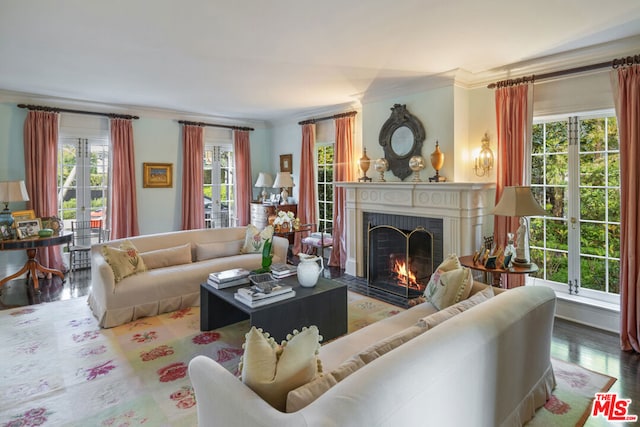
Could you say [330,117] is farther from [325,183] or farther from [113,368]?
[113,368]

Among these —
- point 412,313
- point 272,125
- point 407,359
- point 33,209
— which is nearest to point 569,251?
point 412,313

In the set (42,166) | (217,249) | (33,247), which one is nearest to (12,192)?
(42,166)

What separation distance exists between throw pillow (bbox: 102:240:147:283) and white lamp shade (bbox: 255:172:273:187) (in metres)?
3.41

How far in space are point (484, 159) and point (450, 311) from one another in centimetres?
274

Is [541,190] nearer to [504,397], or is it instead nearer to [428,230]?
[428,230]

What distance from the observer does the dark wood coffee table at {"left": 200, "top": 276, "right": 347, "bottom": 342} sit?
288cm

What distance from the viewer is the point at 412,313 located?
2727 millimetres

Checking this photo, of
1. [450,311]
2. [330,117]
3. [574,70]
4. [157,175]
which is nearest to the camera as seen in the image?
[450,311]

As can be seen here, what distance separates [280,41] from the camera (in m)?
3.22

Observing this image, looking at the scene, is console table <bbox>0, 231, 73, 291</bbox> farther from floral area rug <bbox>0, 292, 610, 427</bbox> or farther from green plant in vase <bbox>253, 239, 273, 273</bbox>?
green plant in vase <bbox>253, 239, 273, 273</bbox>

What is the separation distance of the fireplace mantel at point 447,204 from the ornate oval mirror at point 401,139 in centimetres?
31

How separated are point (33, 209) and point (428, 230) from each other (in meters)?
5.53

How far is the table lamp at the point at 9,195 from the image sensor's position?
4617 millimetres

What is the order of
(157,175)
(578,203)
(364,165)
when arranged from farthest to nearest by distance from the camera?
(157,175), (364,165), (578,203)
